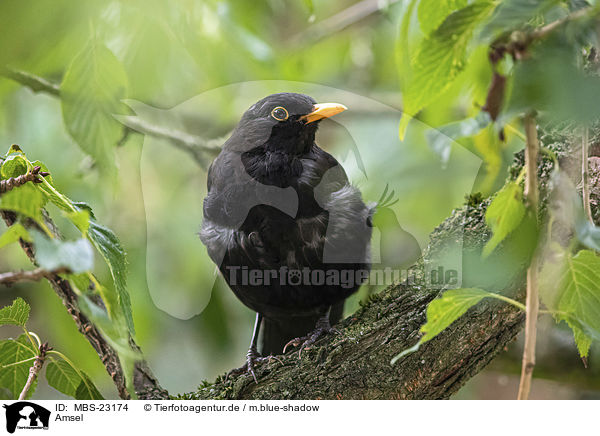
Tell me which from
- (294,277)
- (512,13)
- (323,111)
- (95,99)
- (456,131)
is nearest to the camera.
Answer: (512,13)

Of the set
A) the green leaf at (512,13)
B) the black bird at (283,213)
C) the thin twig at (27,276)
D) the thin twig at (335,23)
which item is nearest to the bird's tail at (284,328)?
the black bird at (283,213)

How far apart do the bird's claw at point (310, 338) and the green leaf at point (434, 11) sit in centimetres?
75

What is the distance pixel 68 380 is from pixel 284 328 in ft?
1.98

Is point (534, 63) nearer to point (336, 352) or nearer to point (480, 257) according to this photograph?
point (480, 257)

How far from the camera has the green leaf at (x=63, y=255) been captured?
633 mm

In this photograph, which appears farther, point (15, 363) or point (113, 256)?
point (15, 363)

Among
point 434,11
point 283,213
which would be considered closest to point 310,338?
point 283,213

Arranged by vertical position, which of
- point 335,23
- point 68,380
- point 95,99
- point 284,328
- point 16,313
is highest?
point 335,23

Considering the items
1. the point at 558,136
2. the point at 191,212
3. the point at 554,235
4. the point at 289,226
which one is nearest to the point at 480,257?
the point at 554,235

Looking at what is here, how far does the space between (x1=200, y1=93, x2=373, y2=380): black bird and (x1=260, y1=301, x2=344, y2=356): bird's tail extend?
3 centimetres

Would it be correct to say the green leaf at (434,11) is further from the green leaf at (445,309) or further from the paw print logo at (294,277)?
the paw print logo at (294,277)

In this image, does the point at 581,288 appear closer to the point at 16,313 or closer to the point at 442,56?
the point at 442,56

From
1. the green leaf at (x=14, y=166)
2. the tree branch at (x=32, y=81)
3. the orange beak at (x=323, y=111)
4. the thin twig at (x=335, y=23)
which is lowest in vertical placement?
the green leaf at (x=14, y=166)

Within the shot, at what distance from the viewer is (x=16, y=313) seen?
108 centimetres
